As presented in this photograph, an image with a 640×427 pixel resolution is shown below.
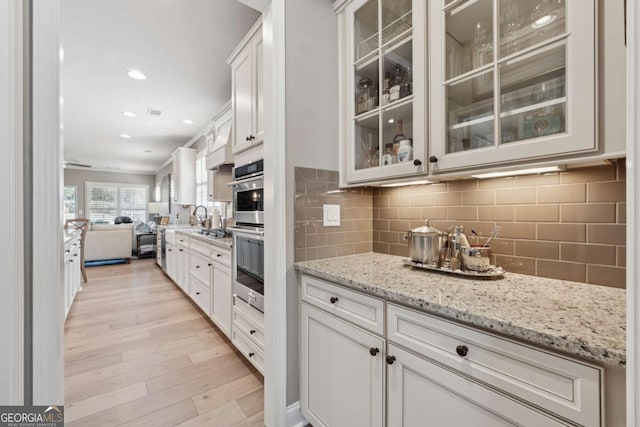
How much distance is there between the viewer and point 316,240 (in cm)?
145

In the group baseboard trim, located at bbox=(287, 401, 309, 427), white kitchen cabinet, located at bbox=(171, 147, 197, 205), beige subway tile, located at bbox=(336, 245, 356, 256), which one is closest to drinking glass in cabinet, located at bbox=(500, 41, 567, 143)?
beige subway tile, located at bbox=(336, 245, 356, 256)

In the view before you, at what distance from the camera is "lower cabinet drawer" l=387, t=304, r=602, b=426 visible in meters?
0.56

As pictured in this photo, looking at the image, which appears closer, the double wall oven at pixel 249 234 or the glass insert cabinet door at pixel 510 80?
the glass insert cabinet door at pixel 510 80

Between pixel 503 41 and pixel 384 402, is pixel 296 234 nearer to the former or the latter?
pixel 384 402

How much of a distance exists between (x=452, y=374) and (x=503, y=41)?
1.18 meters

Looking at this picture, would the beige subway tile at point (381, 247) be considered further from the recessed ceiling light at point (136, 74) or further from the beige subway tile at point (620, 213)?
the recessed ceiling light at point (136, 74)

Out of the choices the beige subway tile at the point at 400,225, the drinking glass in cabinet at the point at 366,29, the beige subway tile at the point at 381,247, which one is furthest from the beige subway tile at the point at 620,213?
the drinking glass in cabinet at the point at 366,29

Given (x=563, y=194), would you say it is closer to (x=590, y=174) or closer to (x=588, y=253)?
(x=590, y=174)

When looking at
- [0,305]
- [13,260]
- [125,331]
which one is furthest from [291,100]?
[125,331]

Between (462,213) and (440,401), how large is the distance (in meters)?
0.84

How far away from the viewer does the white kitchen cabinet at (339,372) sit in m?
0.99

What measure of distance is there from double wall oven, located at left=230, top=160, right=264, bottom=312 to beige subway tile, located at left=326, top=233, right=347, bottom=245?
44 centimetres

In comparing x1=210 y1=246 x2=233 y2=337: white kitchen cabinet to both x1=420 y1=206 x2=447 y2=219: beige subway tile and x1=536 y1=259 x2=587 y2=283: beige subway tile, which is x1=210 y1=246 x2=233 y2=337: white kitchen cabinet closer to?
x1=420 y1=206 x2=447 y2=219: beige subway tile

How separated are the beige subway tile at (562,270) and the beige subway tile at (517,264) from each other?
0.07 feet
